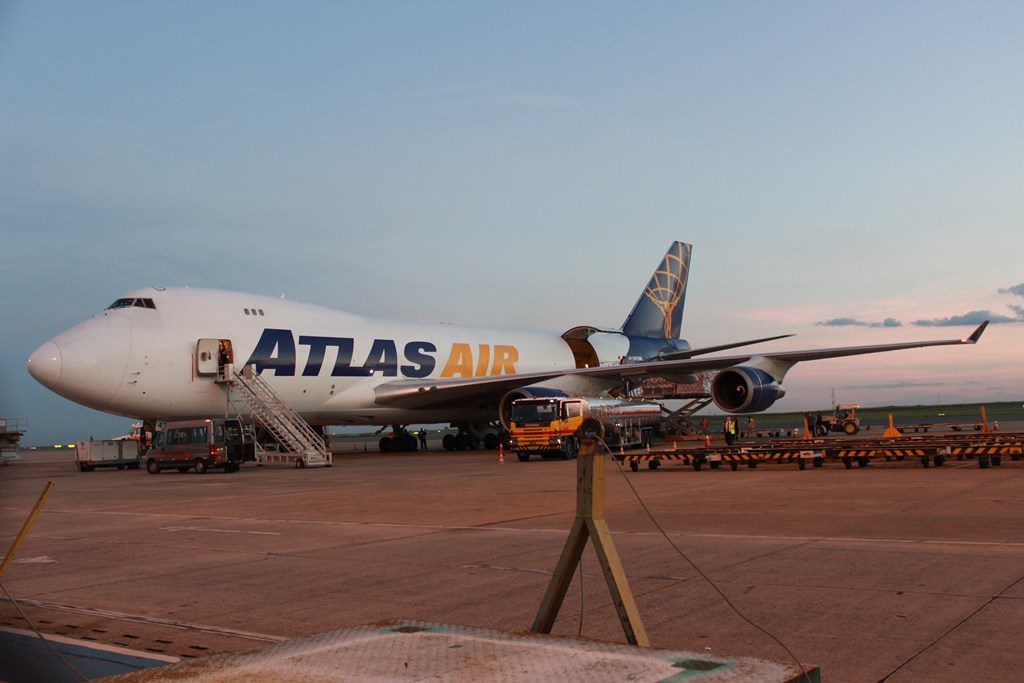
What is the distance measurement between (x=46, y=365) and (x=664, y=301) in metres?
28.3

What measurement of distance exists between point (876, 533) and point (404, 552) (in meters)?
4.56

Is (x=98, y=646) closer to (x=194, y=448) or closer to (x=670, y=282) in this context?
(x=194, y=448)

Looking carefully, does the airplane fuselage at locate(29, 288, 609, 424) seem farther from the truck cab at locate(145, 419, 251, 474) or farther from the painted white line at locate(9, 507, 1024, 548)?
the painted white line at locate(9, 507, 1024, 548)

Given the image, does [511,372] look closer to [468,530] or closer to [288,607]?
[468,530]

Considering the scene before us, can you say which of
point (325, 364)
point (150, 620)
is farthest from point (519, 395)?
point (150, 620)

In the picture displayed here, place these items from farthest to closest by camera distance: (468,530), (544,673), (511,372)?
(511,372), (468,530), (544,673)

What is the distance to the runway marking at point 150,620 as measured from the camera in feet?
18.4

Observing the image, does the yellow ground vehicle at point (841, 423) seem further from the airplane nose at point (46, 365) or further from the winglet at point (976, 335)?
the airplane nose at point (46, 365)

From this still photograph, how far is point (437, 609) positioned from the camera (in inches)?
243

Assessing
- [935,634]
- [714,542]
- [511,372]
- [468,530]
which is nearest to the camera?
[935,634]

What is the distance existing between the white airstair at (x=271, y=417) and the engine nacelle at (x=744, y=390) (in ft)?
36.8

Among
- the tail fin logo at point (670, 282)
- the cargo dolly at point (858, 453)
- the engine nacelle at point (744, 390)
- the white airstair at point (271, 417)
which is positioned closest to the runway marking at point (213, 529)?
the cargo dolly at point (858, 453)

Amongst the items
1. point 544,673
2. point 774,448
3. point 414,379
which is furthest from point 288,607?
point 414,379

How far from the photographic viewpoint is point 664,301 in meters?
43.6
